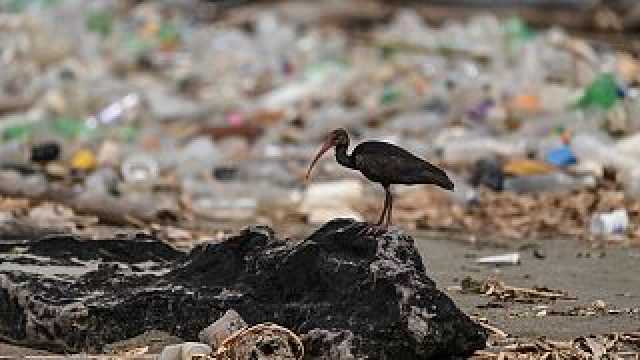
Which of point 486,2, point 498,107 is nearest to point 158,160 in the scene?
point 498,107

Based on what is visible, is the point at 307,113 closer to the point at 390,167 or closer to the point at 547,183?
the point at 547,183

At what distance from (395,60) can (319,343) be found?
8953 mm

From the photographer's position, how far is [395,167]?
335cm

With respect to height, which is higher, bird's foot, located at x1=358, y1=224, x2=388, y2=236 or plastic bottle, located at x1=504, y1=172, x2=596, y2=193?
plastic bottle, located at x1=504, y1=172, x2=596, y2=193

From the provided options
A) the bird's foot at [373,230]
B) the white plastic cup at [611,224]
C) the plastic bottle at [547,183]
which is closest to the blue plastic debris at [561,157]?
the plastic bottle at [547,183]

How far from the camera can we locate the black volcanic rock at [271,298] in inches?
119

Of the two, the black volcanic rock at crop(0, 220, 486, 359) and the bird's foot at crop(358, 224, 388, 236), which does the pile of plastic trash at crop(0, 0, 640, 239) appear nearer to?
the black volcanic rock at crop(0, 220, 486, 359)

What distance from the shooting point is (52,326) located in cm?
334

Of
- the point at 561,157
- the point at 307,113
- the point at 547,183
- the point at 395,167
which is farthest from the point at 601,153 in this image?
the point at 395,167

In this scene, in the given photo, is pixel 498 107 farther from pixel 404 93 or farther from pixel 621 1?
pixel 621 1

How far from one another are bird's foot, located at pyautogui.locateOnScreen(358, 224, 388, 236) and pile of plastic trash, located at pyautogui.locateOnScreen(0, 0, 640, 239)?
2.54 meters

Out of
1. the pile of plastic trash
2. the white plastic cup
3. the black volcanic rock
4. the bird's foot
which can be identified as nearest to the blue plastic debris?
the pile of plastic trash

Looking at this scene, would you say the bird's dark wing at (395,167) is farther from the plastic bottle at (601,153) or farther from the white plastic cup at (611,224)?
the plastic bottle at (601,153)

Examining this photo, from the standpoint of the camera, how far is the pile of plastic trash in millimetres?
6582
